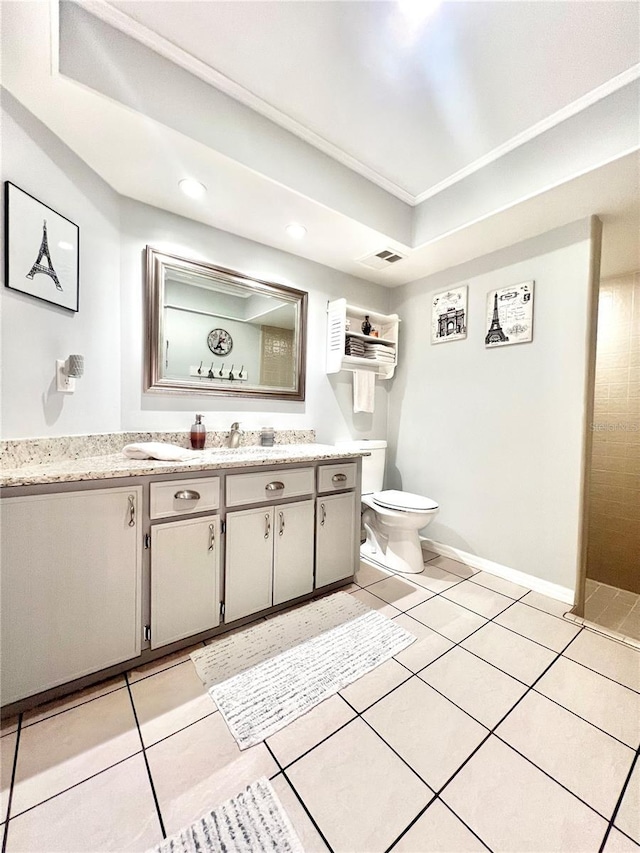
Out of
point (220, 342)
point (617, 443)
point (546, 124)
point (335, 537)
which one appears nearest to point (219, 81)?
point (220, 342)

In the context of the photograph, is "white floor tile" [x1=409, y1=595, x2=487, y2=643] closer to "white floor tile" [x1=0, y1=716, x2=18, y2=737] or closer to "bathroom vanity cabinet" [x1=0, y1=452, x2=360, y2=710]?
"bathroom vanity cabinet" [x1=0, y1=452, x2=360, y2=710]

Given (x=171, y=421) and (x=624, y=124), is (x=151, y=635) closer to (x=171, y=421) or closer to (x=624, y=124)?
(x=171, y=421)

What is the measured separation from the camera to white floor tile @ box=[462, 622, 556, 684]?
58.9 inches

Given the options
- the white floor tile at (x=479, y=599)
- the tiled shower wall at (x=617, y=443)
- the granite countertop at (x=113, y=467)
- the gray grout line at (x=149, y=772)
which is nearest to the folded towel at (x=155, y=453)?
the granite countertop at (x=113, y=467)

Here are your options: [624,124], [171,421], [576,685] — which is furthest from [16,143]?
[576,685]

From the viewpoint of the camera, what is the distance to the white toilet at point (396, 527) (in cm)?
228

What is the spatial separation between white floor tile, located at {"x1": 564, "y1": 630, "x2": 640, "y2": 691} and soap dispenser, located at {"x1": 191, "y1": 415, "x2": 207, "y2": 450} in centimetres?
213

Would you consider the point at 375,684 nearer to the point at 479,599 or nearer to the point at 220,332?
the point at 479,599

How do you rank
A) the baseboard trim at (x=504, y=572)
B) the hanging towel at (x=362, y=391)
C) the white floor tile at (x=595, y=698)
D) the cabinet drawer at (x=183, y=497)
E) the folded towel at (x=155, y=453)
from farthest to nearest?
the hanging towel at (x=362, y=391) < the baseboard trim at (x=504, y=572) < the folded towel at (x=155, y=453) < the cabinet drawer at (x=183, y=497) < the white floor tile at (x=595, y=698)

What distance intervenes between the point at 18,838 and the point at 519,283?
3.18 metres

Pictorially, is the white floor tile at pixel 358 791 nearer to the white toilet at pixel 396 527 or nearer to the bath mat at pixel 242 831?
the bath mat at pixel 242 831

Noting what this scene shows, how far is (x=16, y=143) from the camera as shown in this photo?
1.30 metres

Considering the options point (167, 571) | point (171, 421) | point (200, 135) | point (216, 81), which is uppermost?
point (216, 81)

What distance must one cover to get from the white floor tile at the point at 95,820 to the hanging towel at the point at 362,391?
2371 mm
